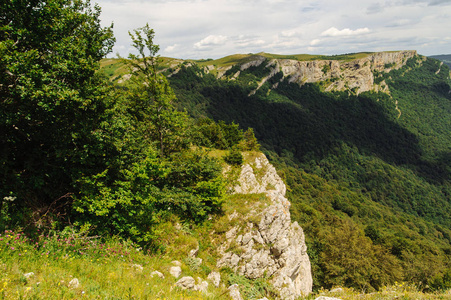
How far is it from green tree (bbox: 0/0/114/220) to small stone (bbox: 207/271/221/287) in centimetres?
786

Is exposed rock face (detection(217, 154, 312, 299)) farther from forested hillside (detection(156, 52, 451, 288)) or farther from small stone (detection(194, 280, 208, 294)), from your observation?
forested hillside (detection(156, 52, 451, 288))

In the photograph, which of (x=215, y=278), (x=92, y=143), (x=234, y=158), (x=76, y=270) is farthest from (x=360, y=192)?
(x=76, y=270)

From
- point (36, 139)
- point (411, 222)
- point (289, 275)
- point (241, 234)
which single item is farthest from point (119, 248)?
point (411, 222)

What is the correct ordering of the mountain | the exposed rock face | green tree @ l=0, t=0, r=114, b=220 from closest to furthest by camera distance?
green tree @ l=0, t=0, r=114, b=220, the exposed rock face, the mountain

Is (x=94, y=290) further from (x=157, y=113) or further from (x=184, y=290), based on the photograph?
(x=157, y=113)

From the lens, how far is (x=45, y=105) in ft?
21.6

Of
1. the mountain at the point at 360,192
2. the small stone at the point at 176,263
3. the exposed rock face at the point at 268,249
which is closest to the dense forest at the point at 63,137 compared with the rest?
the small stone at the point at 176,263

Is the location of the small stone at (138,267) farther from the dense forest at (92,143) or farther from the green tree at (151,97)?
the green tree at (151,97)

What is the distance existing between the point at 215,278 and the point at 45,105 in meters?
10.8

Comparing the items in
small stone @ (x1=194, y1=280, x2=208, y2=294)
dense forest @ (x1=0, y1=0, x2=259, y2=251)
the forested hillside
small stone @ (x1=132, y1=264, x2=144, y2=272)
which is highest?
dense forest @ (x1=0, y1=0, x2=259, y2=251)

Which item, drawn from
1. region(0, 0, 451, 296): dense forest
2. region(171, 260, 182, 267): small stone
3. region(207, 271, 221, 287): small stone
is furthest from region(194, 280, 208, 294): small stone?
region(0, 0, 451, 296): dense forest

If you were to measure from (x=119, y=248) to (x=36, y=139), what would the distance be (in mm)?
5321

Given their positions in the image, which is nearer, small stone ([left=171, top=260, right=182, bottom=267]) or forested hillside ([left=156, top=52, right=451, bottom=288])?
small stone ([left=171, top=260, right=182, bottom=267])

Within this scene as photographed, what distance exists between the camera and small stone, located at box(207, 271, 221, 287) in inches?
420
